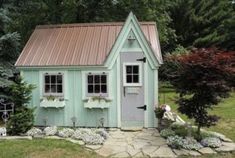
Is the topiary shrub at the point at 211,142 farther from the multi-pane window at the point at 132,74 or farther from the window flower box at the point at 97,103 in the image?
the window flower box at the point at 97,103

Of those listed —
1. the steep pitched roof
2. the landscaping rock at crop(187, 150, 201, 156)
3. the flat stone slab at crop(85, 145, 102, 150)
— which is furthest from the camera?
the steep pitched roof

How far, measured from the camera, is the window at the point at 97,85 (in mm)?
11269

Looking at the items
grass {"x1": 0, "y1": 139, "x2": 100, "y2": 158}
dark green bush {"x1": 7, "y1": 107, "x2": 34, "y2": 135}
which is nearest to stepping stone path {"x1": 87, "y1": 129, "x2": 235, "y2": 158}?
grass {"x1": 0, "y1": 139, "x2": 100, "y2": 158}

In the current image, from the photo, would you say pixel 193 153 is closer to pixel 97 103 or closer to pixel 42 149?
pixel 42 149

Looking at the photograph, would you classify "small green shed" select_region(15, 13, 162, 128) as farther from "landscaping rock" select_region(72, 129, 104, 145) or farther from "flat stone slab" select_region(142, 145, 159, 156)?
"flat stone slab" select_region(142, 145, 159, 156)

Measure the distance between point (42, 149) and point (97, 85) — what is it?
3.22m

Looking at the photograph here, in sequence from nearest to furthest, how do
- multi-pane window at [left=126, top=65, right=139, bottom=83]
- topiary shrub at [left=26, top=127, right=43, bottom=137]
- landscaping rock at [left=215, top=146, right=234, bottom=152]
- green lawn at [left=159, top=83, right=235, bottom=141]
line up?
landscaping rock at [left=215, top=146, right=234, bottom=152]
topiary shrub at [left=26, top=127, right=43, bottom=137]
green lawn at [left=159, top=83, right=235, bottom=141]
multi-pane window at [left=126, top=65, right=139, bottom=83]

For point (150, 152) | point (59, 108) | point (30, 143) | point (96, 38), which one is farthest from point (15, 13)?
point (150, 152)

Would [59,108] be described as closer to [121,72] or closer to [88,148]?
[121,72]

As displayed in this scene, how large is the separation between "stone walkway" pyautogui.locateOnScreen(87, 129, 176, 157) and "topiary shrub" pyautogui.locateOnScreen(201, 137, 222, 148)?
887 millimetres

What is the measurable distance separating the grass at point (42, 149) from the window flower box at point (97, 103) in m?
2.07

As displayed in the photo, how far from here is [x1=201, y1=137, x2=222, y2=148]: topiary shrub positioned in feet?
29.5

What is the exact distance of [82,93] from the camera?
1131 cm

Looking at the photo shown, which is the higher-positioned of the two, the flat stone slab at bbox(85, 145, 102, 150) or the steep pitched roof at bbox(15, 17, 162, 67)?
the steep pitched roof at bbox(15, 17, 162, 67)
